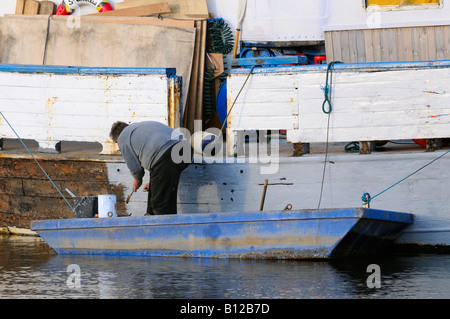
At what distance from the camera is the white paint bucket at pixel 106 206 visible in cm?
929

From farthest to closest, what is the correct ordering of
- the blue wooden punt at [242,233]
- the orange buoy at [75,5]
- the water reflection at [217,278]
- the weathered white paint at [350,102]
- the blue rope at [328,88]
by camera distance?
1. the orange buoy at [75,5]
2. the blue rope at [328,88]
3. the weathered white paint at [350,102]
4. the blue wooden punt at [242,233]
5. the water reflection at [217,278]

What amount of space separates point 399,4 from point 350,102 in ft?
8.91

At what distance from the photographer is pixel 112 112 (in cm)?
976

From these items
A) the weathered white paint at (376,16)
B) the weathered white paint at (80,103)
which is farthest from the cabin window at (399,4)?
the weathered white paint at (80,103)

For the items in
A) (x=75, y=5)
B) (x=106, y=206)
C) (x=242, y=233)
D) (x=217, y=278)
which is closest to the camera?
(x=217, y=278)

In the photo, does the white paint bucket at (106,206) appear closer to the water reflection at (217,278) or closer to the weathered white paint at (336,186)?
the water reflection at (217,278)

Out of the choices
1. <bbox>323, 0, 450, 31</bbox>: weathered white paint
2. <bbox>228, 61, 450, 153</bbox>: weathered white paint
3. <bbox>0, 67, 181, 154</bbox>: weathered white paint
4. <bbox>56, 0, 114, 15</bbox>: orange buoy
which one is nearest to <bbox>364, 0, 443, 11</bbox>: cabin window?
<bbox>323, 0, 450, 31</bbox>: weathered white paint

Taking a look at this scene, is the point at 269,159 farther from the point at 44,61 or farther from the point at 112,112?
the point at 44,61

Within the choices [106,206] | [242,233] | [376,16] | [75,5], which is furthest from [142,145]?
[376,16]

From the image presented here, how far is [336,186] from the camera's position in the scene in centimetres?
922

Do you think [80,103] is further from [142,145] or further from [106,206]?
[106,206]

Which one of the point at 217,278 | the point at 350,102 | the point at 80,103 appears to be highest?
the point at 80,103

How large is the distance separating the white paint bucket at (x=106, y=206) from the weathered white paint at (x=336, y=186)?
2.48 feet

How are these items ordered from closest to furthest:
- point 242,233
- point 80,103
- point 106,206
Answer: point 242,233, point 106,206, point 80,103
